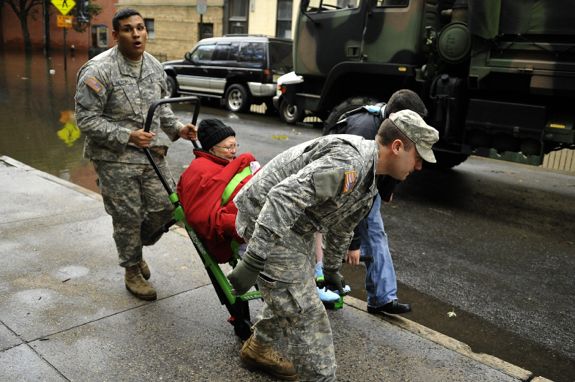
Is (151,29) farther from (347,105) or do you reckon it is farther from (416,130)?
(416,130)

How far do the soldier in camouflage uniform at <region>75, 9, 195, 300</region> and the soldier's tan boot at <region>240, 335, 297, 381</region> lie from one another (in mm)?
1109

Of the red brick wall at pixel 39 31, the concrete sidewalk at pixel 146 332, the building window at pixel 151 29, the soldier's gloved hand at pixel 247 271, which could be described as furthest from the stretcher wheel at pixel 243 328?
the red brick wall at pixel 39 31

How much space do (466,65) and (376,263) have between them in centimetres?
434

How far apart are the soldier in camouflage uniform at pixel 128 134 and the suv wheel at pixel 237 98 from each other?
11548 mm

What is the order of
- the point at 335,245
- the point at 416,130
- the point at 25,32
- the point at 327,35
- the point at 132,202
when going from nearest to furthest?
the point at 416,130 < the point at 335,245 < the point at 132,202 < the point at 327,35 < the point at 25,32

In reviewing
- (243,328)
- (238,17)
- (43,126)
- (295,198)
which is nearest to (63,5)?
(238,17)

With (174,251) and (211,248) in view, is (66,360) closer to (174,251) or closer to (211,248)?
(211,248)

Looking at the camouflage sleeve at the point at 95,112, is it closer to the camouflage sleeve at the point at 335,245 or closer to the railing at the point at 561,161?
the camouflage sleeve at the point at 335,245

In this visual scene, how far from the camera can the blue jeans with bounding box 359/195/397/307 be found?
149 inches

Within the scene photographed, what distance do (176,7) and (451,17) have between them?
24.0m

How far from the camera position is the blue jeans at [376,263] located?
3781mm

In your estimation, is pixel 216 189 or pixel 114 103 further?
pixel 114 103

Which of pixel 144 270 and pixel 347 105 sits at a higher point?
pixel 347 105

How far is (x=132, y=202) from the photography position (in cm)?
372
